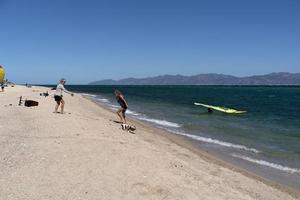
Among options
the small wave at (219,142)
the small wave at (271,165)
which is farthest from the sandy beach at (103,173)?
the small wave at (219,142)

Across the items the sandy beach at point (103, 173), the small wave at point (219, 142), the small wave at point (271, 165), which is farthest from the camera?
the small wave at point (219, 142)

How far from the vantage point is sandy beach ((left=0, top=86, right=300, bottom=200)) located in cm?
810

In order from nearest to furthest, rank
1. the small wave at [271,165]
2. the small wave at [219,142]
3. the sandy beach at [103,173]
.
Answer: the sandy beach at [103,173] → the small wave at [271,165] → the small wave at [219,142]

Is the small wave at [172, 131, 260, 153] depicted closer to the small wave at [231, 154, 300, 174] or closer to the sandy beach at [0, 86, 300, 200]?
the small wave at [231, 154, 300, 174]

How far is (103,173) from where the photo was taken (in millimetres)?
9250

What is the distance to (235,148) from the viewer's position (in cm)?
1792

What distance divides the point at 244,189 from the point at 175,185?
205 cm

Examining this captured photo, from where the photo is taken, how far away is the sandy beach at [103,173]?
319 inches

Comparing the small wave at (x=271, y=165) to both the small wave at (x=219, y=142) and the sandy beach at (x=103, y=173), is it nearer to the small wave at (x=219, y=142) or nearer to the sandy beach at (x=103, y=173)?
the small wave at (x=219, y=142)

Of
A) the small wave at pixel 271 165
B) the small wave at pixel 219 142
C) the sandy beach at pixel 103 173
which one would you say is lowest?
the small wave at pixel 271 165

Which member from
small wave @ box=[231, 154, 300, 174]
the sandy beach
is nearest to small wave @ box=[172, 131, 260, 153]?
small wave @ box=[231, 154, 300, 174]

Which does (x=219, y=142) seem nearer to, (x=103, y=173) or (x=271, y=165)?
(x=271, y=165)

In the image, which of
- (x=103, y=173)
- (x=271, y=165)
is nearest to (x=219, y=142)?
(x=271, y=165)

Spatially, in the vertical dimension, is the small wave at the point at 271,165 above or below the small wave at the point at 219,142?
below
